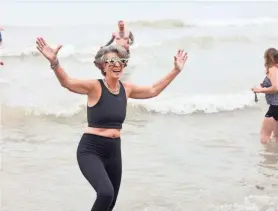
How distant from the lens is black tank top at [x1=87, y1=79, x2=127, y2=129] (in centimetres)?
453

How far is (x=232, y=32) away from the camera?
3434cm

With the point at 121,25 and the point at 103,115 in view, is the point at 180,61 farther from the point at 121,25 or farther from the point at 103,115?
the point at 121,25

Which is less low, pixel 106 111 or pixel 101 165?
pixel 106 111

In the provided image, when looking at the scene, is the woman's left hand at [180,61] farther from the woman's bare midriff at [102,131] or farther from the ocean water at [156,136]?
the ocean water at [156,136]

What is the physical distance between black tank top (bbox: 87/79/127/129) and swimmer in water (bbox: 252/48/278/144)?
9.08 ft

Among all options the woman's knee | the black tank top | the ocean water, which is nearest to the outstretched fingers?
the black tank top

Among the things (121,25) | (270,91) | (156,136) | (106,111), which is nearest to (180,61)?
(106,111)

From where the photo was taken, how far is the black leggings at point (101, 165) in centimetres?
429

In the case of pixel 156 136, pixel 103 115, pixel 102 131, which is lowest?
pixel 156 136

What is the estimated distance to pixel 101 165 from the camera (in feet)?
14.8

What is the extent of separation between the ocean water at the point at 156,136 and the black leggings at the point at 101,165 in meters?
1.41

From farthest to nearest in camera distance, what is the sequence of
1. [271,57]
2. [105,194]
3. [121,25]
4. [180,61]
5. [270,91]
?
[121,25], [271,57], [270,91], [180,61], [105,194]

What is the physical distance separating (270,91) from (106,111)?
10.7 ft

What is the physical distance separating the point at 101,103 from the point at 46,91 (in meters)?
10.6
